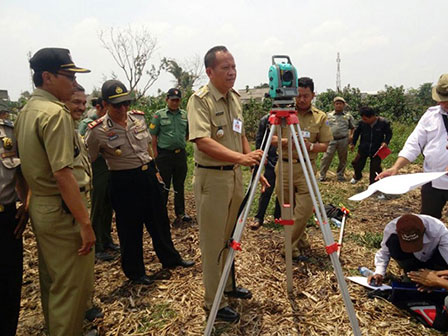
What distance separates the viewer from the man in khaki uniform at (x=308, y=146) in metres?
3.63

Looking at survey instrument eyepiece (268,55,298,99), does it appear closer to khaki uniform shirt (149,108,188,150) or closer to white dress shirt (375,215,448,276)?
white dress shirt (375,215,448,276)

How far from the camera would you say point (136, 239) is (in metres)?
3.41

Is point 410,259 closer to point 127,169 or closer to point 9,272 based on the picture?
point 127,169

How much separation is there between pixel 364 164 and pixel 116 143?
20.9 ft

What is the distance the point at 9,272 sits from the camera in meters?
2.39

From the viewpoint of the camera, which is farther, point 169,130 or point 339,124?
point 339,124

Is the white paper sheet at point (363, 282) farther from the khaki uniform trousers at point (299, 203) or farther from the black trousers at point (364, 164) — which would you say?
Result: the black trousers at point (364, 164)

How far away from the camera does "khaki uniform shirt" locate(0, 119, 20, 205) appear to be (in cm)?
225

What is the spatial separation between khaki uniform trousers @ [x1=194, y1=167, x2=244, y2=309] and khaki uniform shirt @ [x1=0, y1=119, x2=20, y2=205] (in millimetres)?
1351

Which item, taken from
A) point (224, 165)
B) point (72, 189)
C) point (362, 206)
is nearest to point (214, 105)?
point (224, 165)

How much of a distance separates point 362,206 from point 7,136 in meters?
5.75

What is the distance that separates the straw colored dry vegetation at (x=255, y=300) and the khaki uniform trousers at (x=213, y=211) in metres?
0.37

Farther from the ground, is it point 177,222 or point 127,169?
point 127,169

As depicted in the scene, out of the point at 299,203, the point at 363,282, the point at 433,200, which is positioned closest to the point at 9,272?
the point at 299,203
